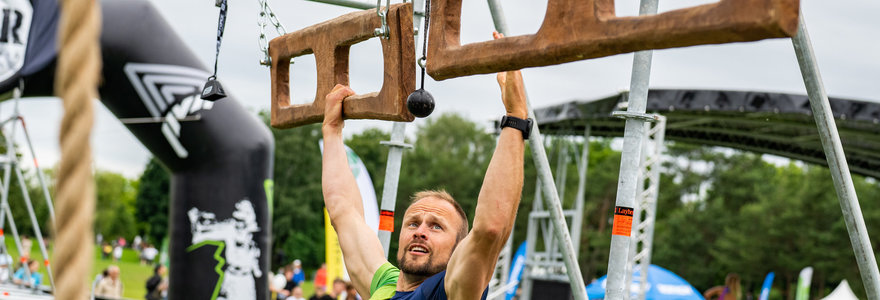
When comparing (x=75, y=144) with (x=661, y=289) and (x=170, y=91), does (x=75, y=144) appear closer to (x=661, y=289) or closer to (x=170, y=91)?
(x=170, y=91)

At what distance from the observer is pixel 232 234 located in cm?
667

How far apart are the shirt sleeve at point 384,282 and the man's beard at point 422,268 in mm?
138

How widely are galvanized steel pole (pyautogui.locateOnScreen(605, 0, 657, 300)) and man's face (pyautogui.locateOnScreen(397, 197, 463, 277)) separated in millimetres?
718

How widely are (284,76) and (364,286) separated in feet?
2.94

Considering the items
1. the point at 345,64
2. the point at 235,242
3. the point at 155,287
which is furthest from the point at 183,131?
the point at 155,287

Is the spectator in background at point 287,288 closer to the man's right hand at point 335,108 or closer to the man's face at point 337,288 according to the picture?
the man's face at point 337,288

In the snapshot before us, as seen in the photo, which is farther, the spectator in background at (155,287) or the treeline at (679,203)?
the treeline at (679,203)

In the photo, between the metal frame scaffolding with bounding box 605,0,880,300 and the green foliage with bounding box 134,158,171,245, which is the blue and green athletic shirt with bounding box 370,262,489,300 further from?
the green foliage with bounding box 134,158,171,245

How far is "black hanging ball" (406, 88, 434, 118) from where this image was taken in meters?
2.31

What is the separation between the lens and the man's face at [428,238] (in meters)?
2.40

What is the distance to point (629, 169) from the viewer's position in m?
2.97

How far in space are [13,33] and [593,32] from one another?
5.62 m

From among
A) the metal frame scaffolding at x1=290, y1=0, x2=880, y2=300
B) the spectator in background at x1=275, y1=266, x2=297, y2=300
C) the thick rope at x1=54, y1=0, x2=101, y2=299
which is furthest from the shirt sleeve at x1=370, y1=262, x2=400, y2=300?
the spectator in background at x1=275, y1=266, x2=297, y2=300

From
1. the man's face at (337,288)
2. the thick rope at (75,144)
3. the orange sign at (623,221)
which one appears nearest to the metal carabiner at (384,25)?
the orange sign at (623,221)
